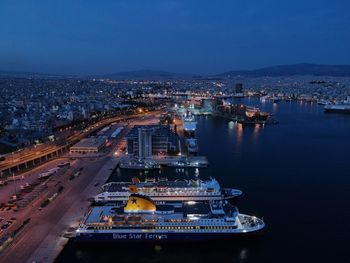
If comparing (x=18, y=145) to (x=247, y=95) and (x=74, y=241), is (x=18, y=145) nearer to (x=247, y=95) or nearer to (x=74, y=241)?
(x=74, y=241)

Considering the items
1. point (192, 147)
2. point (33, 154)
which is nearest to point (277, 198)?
point (192, 147)

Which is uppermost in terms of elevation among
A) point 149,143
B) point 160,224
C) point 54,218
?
point 149,143

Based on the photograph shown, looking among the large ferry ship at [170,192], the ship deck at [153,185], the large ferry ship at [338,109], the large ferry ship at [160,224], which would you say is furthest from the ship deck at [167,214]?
the large ferry ship at [338,109]

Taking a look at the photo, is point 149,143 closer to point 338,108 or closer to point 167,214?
point 167,214

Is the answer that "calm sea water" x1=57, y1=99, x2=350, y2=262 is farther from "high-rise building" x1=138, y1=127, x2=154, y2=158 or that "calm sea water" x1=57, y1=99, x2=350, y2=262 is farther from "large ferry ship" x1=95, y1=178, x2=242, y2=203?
"high-rise building" x1=138, y1=127, x2=154, y2=158

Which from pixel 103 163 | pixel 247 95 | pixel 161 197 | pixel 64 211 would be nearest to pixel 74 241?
pixel 64 211

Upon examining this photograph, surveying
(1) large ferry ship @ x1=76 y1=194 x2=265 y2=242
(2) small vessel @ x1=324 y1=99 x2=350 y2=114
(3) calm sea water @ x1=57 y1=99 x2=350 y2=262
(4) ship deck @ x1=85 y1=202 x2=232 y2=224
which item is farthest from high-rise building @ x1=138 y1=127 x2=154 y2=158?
(2) small vessel @ x1=324 y1=99 x2=350 y2=114
